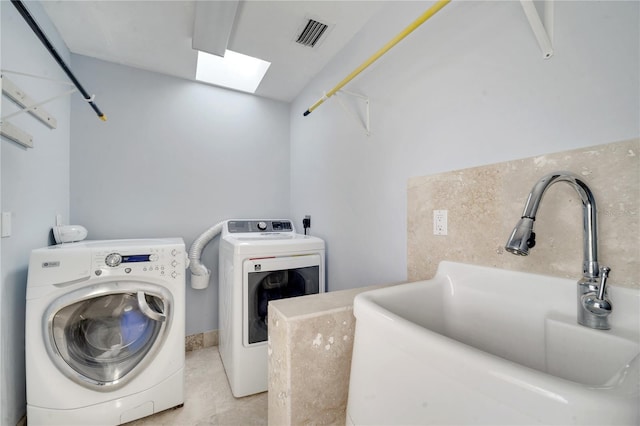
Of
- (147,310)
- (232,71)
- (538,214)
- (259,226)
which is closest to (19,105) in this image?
(147,310)

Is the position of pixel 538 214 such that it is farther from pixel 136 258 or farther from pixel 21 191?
pixel 21 191

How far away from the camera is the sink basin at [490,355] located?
37cm

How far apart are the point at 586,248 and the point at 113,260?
1927mm

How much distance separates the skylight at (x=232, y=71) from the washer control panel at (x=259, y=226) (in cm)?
127

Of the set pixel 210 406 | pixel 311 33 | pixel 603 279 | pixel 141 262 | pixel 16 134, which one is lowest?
pixel 210 406

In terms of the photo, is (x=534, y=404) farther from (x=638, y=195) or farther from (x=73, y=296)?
(x=73, y=296)

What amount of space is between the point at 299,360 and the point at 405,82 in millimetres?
1347

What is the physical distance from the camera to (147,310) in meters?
1.42

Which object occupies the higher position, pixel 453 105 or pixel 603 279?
pixel 453 105

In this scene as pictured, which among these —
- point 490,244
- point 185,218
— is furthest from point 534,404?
point 185,218

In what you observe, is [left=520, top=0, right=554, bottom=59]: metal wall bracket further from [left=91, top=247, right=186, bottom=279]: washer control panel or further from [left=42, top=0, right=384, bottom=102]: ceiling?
[left=91, top=247, right=186, bottom=279]: washer control panel

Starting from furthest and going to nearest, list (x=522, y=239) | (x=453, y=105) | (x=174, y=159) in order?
(x=174, y=159) < (x=453, y=105) < (x=522, y=239)

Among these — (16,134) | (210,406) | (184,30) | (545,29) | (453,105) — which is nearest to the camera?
(545,29)

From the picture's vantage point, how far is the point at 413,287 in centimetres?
98
